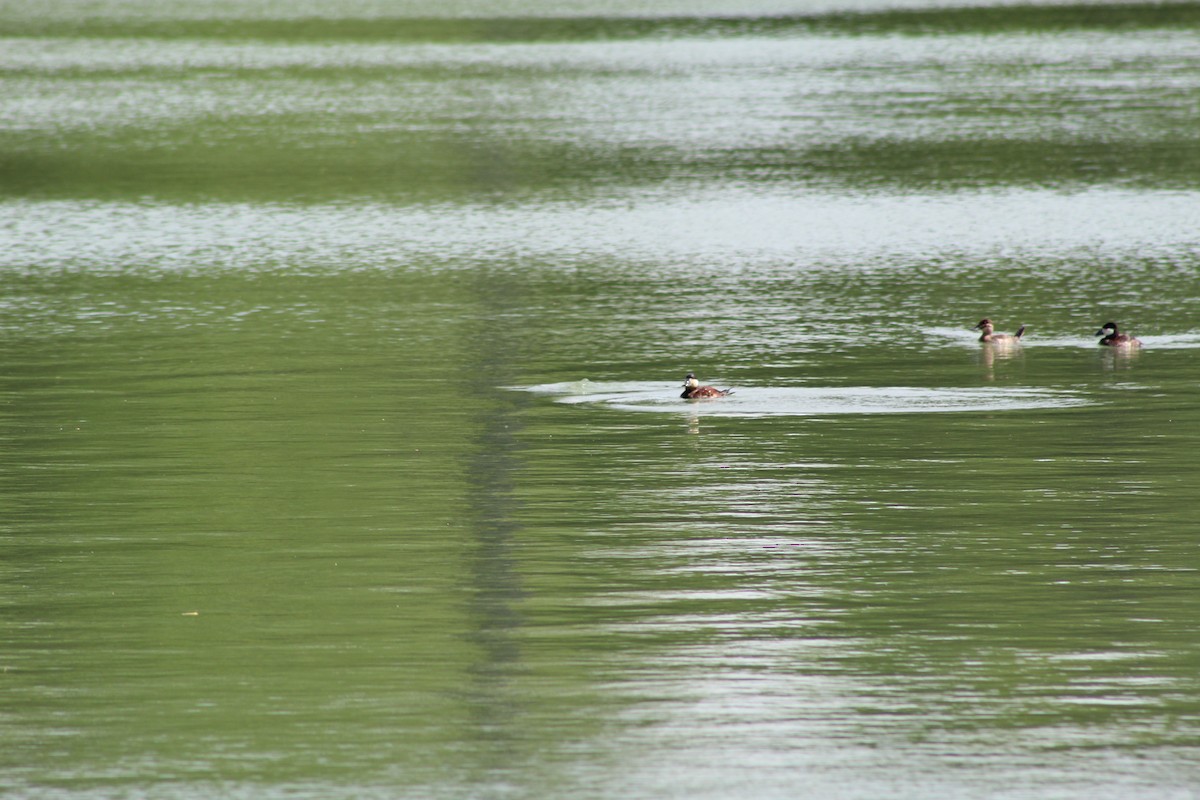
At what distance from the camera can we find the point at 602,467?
1625 centimetres

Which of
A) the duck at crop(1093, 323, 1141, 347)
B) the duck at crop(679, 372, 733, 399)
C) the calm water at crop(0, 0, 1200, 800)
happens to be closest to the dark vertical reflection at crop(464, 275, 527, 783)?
the calm water at crop(0, 0, 1200, 800)

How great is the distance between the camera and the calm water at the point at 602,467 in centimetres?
1011

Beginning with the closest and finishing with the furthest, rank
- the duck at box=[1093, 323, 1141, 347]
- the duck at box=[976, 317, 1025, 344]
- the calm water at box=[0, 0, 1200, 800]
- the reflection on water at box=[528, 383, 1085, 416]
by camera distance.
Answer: the calm water at box=[0, 0, 1200, 800] < the reflection on water at box=[528, 383, 1085, 416] < the duck at box=[1093, 323, 1141, 347] < the duck at box=[976, 317, 1025, 344]

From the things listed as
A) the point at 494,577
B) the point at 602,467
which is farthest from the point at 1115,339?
the point at 494,577

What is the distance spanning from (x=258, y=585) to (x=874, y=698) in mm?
3974

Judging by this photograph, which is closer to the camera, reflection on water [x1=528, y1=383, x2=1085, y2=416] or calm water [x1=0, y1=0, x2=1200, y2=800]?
calm water [x1=0, y1=0, x2=1200, y2=800]

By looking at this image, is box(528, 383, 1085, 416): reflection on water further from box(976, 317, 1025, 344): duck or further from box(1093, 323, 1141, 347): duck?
box(976, 317, 1025, 344): duck

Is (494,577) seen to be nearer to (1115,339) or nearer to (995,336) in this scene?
(1115,339)

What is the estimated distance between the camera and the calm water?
10109 mm

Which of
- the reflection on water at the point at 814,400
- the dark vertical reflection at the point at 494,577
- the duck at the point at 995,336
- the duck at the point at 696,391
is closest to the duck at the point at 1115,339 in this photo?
the duck at the point at 995,336

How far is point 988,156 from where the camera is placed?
39.5m

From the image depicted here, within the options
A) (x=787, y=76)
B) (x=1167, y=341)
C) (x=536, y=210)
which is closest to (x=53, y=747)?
(x=1167, y=341)

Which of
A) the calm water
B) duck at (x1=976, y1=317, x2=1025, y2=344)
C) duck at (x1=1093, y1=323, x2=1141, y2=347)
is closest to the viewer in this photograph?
the calm water

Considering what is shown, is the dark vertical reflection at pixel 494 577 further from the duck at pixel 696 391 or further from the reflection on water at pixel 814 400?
the duck at pixel 696 391
